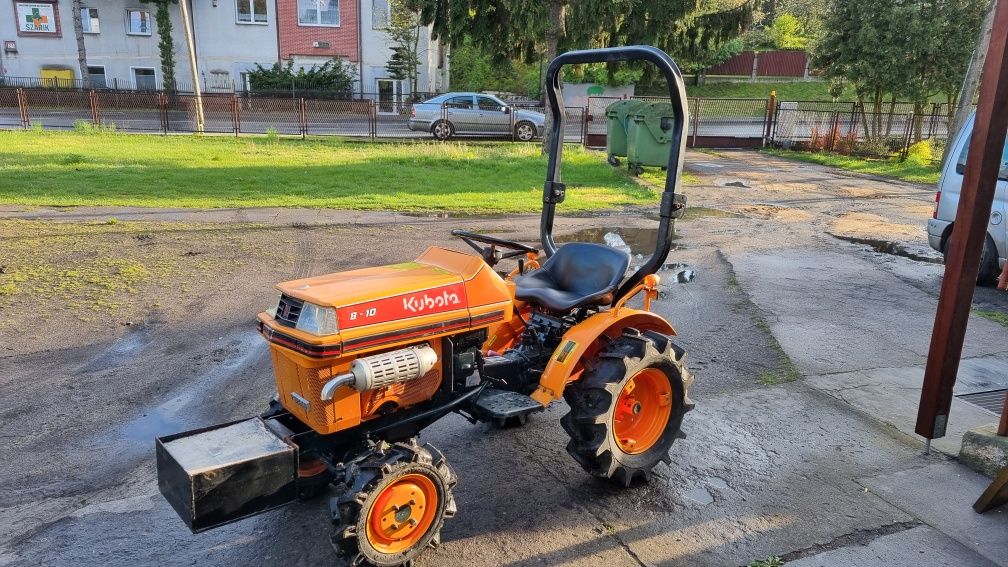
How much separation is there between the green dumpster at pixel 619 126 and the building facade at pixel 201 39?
20.3m

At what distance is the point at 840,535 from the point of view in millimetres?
3738

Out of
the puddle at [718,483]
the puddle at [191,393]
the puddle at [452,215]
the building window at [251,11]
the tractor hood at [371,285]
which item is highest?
the building window at [251,11]

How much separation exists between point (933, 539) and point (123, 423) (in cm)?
483

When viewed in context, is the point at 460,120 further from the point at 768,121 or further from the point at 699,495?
the point at 699,495

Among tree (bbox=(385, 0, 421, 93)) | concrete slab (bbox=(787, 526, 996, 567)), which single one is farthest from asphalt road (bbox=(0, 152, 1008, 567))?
tree (bbox=(385, 0, 421, 93))

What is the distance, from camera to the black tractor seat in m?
4.13


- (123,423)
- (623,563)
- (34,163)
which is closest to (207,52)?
(34,163)

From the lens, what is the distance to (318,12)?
118ft

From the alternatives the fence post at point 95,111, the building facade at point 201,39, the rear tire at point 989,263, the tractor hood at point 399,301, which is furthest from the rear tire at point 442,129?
the tractor hood at point 399,301

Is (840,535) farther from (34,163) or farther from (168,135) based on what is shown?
(168,135)

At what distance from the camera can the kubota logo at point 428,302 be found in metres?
3.38

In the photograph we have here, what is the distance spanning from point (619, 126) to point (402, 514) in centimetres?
1637

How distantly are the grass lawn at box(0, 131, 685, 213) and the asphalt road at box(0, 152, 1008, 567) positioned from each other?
3.23 m

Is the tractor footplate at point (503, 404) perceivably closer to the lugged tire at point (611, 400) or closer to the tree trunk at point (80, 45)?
the lugged tire at point (611, 400)
